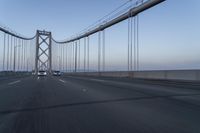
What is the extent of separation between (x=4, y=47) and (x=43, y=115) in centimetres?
6288

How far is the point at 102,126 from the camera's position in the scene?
266 inches

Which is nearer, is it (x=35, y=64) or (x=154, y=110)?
(x=154, y=110)

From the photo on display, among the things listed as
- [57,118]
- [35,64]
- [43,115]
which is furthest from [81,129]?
[35,64]

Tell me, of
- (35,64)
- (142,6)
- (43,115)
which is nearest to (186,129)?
(43,115)

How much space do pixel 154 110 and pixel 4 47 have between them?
63167 mm

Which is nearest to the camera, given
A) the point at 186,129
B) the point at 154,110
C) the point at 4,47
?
the point at 186,129

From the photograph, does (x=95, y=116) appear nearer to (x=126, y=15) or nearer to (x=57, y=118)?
(x=57, y=118)

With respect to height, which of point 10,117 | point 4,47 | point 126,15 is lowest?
point 10,117

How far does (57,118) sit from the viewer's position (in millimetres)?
8016

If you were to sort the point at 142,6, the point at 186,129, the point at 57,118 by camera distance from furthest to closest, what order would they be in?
the point at 142,6
the point at 57,118
the point at 186,129

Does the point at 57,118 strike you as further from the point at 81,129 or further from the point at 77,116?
the point at 81,129

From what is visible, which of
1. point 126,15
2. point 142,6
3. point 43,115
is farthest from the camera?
point 126,15

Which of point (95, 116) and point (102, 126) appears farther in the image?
point (95, 116)

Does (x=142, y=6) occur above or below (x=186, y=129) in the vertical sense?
above
